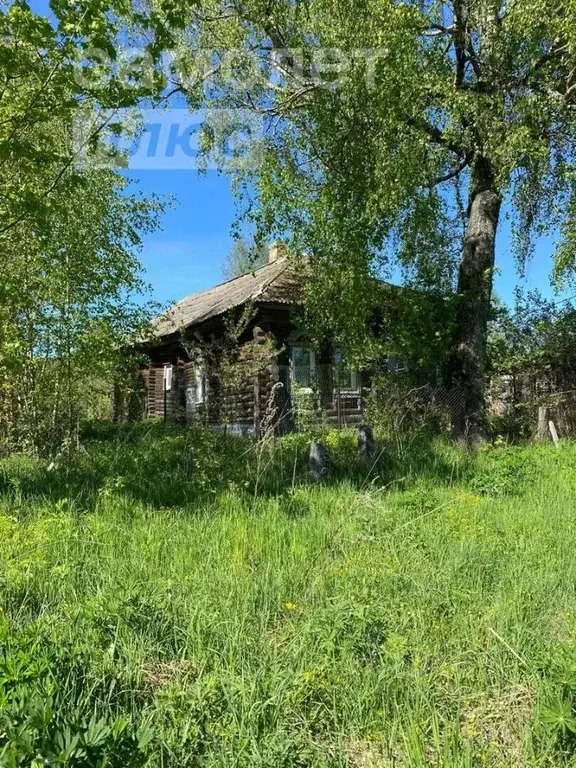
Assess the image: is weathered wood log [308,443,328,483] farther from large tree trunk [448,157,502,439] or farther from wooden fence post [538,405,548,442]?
wooden fence post [538,405,548,442]

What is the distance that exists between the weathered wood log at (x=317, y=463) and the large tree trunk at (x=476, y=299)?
543 centimetres

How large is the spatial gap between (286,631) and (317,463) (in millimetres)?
3987

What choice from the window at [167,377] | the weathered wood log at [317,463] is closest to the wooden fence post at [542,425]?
the weathered wood log at [317,463]

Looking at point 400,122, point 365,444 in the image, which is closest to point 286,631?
point 365,444

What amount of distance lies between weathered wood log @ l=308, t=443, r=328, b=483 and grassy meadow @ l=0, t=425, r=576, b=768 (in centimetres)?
111

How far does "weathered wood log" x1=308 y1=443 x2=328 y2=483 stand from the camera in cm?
693

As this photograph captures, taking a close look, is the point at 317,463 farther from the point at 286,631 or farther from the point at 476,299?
the point at 476,299

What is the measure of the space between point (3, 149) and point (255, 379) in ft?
29.6

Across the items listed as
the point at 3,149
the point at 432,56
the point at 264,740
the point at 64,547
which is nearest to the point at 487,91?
the point at 432,56

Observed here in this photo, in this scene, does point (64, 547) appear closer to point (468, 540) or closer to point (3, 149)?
point (468, 540)

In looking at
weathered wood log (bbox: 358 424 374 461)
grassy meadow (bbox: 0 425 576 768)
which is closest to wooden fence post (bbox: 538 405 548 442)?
weathered wood log (bbox: 358 424 374 461)

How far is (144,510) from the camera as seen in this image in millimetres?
5336

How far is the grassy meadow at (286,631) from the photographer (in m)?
2.11

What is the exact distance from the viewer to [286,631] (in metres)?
3.02
